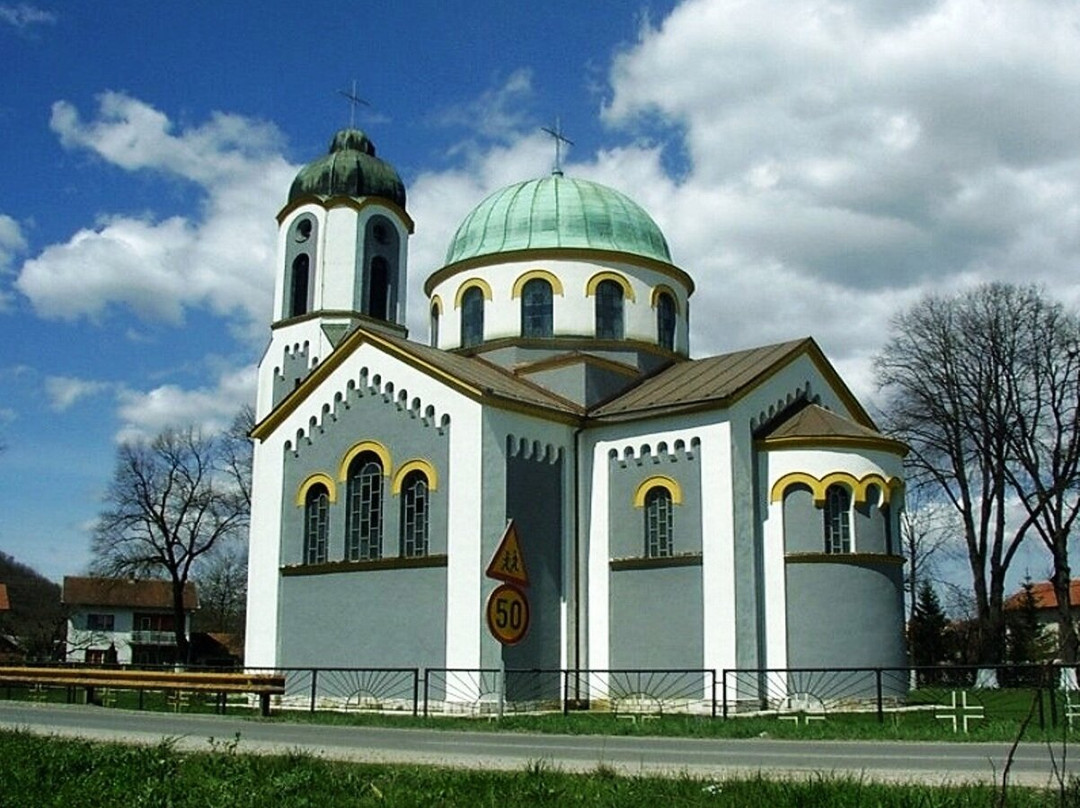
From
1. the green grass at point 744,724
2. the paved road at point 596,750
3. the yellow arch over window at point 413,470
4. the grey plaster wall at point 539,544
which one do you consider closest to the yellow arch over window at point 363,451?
the yellow arch over window at point 413,470

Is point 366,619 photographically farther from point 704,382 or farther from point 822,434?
point 822,434

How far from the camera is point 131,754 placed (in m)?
10.9

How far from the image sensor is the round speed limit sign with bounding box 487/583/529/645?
48.5ft

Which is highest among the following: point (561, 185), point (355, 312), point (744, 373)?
point (561, 185)

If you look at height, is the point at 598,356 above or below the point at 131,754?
above

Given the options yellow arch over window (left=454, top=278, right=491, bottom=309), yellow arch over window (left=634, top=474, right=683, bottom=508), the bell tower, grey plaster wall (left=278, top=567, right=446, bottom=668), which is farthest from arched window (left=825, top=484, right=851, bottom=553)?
the bell tower

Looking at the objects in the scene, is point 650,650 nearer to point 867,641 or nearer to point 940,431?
point 867,641

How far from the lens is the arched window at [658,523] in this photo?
931 inches

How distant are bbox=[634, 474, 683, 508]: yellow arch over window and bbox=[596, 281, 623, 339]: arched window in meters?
5.20

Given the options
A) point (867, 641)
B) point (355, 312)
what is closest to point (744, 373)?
point (867, 641)

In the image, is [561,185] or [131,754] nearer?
[131,754]

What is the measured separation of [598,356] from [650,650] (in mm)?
7592

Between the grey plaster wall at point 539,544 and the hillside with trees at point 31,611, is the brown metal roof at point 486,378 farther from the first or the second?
the hillside with trees at point 31,611

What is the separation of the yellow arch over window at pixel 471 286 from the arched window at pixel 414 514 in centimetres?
638
